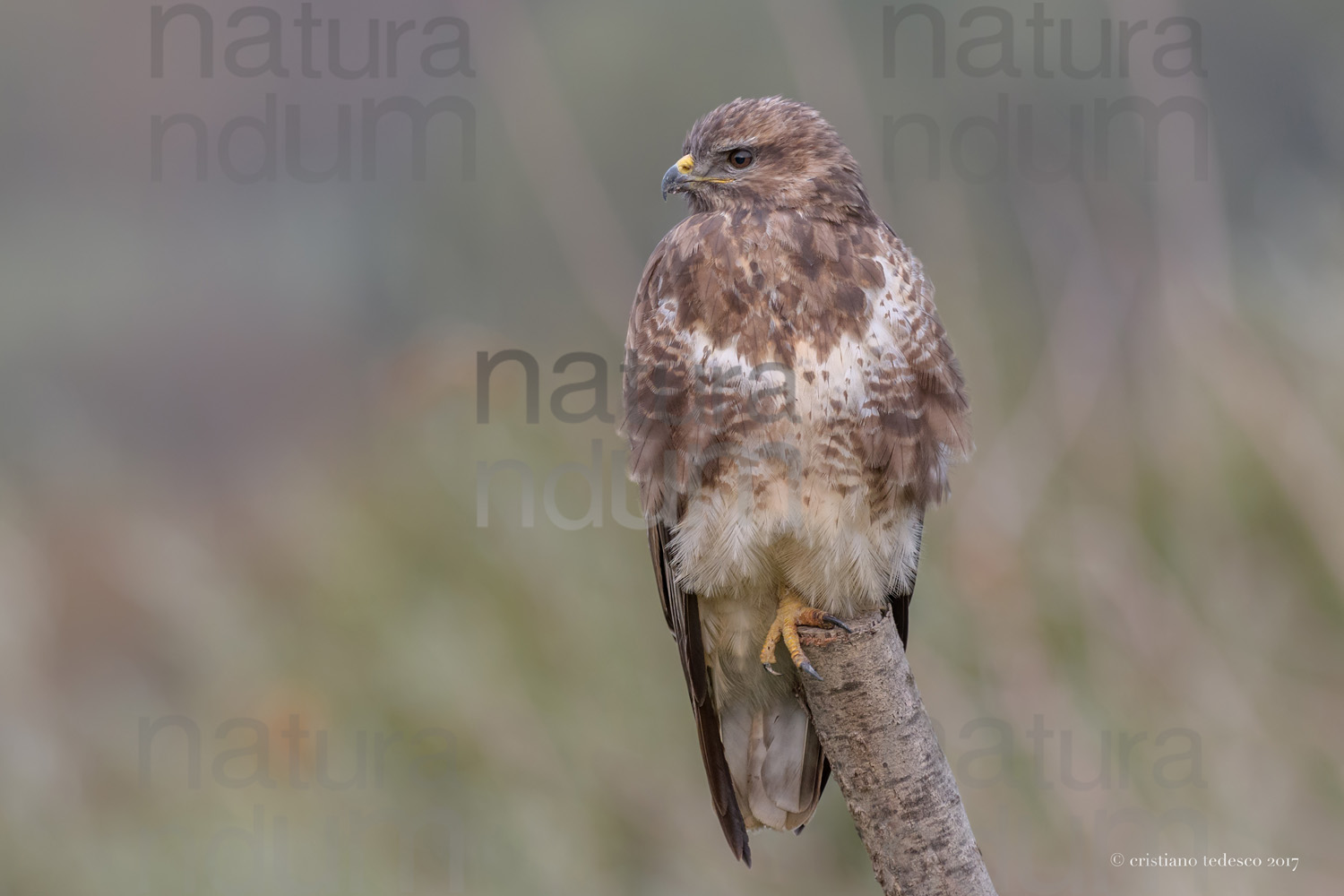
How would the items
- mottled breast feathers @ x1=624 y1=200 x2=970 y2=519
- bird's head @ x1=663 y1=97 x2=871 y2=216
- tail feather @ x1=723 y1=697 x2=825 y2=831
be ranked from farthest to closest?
tail feather @ x1=723 y1=697 x2=825 y2=831
bird's head @ x1=663 y1=97 x2=871 y2=216
mottled breast feathers @ x1=624 y1=200 x2=970 y2=519

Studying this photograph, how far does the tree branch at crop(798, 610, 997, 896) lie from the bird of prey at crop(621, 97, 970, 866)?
0.39ft

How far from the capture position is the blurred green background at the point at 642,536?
3.06 m

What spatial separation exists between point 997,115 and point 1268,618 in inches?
104

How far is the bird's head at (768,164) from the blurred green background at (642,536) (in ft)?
A: 3.02

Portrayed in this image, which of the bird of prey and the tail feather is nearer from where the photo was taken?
the bird of prey

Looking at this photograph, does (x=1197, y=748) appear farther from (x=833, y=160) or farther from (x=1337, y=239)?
(x=833, y=160)

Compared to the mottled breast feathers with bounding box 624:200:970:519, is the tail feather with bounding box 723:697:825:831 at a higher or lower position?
lower

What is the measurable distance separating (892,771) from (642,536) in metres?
2.15

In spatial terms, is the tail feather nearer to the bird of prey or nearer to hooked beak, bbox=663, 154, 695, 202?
the bird of prey

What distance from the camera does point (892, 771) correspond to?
5.52 ft

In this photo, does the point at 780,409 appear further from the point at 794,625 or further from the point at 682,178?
the point at 682,178

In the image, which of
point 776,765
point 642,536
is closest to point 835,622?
point 776,765

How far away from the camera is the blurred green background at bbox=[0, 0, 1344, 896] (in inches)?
120

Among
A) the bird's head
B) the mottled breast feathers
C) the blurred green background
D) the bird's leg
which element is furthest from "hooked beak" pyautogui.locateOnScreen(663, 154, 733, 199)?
the blurred green background
